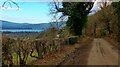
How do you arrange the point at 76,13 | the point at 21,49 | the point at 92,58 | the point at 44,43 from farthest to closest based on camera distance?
the point at 76,13
the point at 92,58
the point at 44,43
the point at 21,49

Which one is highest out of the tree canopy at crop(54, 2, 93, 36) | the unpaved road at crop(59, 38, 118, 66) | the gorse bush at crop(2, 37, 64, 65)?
the tree canopy at crop(54, 2, 93, 36)

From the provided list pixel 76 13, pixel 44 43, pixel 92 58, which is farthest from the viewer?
pixel 76 13

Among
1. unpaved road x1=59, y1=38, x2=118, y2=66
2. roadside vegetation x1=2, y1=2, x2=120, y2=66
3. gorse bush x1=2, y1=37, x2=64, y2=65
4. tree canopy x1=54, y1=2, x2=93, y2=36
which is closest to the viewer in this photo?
gorse bush x1=2, y1=37, x2=64, y2=65

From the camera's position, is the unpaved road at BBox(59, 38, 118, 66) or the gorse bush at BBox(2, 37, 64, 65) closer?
the gorse bush at BBox(2, 37, 64, 65)

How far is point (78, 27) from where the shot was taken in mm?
37312

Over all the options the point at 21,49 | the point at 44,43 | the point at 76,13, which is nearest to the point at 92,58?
the point at 44,43

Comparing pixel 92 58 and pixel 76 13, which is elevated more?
pixel 76 13

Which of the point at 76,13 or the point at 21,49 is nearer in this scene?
the point at 21,49

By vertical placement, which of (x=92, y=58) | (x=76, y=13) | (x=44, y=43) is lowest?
(x=92, y=58)

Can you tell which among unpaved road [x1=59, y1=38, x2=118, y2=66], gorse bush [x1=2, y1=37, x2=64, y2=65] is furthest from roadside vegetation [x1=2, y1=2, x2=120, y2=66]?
unpaved road [x1=59, y1=38, x2=118, y2=66]

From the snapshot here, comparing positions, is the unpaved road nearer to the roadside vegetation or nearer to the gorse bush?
the roadside vegetation

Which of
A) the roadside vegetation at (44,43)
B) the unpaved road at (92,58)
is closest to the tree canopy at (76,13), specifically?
the roadside vegetation at (44,43)

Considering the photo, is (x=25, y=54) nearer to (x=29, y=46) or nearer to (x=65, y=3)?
(x=29, y=46)

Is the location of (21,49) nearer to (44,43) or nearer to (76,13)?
(44,43)
